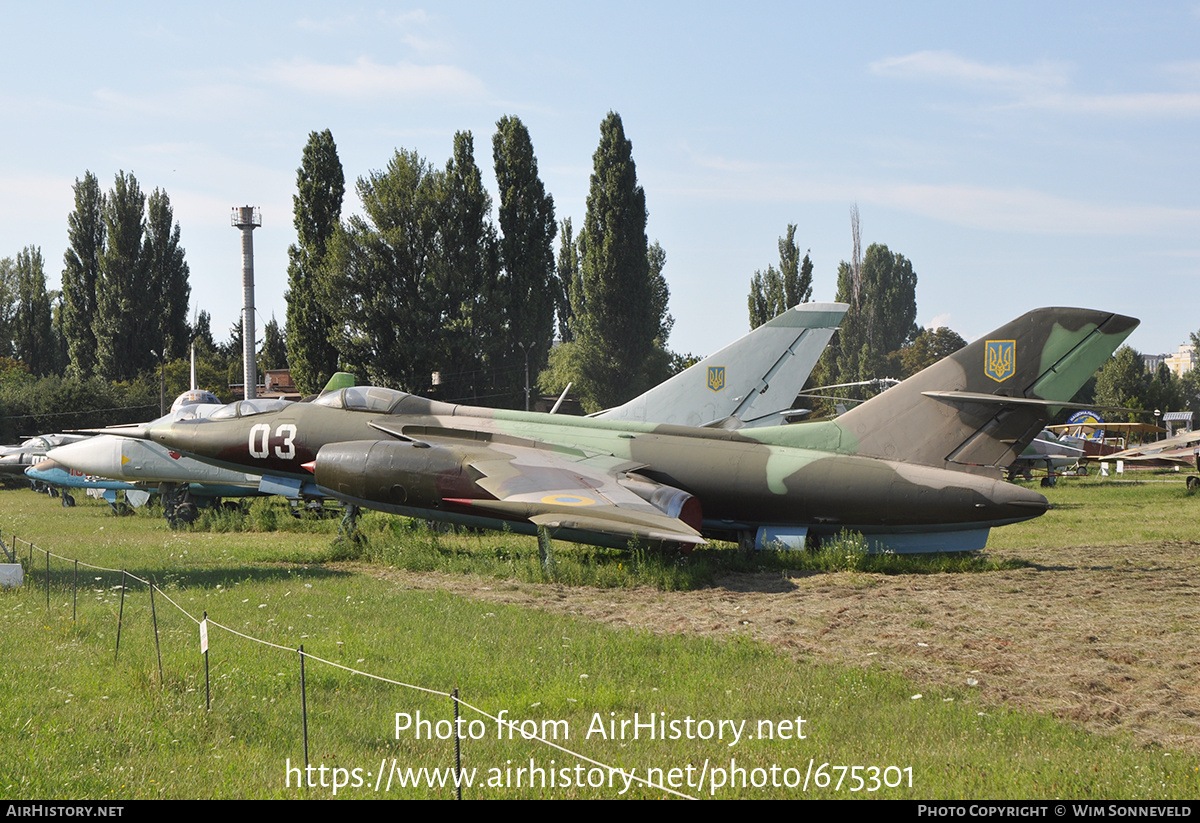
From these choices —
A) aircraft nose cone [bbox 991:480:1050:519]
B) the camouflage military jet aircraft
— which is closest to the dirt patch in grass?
aircraft nose cone [bbox 991:480:1050:519]

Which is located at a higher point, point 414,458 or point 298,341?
point 298,341

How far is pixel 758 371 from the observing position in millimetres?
19781

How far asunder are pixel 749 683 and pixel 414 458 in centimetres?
873

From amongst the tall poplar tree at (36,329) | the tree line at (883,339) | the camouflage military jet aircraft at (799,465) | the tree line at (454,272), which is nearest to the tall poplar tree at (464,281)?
the tree line at (454,272)

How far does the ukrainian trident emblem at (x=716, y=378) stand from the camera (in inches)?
779

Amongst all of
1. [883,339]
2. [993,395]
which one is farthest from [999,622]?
[883,339]

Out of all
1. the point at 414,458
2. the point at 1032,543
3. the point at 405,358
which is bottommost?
the point at 1032,543

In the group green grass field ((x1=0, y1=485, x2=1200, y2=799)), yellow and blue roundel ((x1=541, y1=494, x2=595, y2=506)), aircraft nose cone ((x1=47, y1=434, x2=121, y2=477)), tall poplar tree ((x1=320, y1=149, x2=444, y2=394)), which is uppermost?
tall poplar tree ((x1=320, y1=149, x2=444, y2=394))

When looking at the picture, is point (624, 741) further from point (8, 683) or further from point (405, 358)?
point (405, 358)

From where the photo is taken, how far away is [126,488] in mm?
27000

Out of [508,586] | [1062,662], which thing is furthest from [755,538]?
[1062,662]

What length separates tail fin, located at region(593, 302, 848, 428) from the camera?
19703mm

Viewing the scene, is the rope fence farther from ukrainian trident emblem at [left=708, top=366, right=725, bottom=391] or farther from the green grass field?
ukrainian trident emblem at [left=708, top=366, right=725, bottom=391]

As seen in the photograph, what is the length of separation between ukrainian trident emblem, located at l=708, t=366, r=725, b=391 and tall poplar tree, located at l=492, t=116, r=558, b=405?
29.4 m
